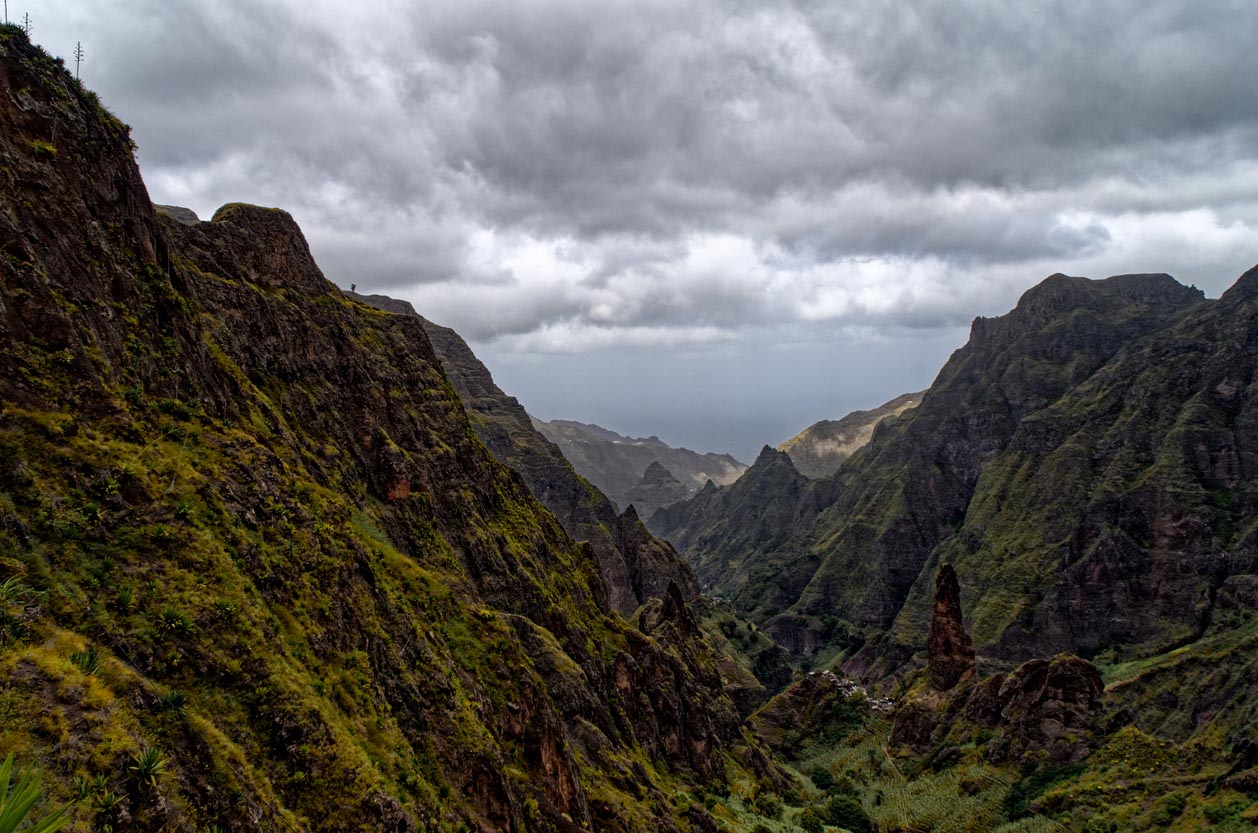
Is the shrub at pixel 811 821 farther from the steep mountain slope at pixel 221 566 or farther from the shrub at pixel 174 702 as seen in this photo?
the shrub at pixel 174 702

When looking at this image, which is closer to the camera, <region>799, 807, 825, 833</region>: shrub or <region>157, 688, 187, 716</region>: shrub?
<region>157, 688, 187, 716</region>: shrub

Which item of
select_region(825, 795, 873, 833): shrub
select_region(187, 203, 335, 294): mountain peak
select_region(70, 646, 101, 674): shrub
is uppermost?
select_region(187, 203, 335, 294): mountain peak

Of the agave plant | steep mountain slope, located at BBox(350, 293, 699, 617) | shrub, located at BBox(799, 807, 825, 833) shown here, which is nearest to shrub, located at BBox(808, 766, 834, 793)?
shrub, located at BBox(799, 807, 825, 833)

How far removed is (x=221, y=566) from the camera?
23.4 meters

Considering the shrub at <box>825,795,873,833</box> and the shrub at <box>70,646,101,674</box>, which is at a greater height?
the shrub at <box>70,646,101,674</box>

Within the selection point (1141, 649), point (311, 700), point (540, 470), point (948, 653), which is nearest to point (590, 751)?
point (311, 700)

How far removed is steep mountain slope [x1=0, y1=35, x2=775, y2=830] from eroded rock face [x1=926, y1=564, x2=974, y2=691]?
69.7 meters

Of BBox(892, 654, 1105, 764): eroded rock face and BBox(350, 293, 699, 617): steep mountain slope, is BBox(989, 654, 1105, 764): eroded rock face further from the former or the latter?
BBox(350, 293, 699, 617): steep mountain slope

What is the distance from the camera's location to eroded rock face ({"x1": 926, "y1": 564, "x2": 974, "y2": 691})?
109 meters

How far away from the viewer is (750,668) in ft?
522

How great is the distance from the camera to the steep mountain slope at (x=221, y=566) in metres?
17.3

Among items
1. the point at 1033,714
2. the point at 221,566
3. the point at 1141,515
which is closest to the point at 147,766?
the point at 221,566

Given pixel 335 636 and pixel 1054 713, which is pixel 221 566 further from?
pixel 1054 713

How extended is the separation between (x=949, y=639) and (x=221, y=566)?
114m
